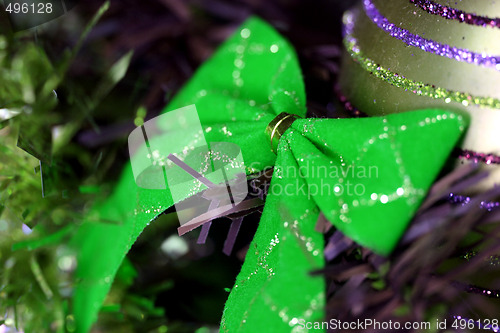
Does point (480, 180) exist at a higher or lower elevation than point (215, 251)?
higher

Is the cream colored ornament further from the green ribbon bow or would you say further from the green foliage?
the green foliage

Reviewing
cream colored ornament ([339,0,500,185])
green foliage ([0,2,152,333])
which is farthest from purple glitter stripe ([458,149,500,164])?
green foliage ([0,2,152,333])

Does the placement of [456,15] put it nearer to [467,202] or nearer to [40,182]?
[467,202]

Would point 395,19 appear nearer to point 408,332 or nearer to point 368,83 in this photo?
point 368,83

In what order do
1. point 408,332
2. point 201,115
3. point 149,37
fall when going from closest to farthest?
point 408,332 → point 201,115 → point 149,37

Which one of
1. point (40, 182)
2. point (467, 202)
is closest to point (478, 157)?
point (467, 202)

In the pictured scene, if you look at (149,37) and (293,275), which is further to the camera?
(149,37)

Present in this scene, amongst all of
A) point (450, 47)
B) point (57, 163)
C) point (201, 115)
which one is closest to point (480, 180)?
point (450, 47)
